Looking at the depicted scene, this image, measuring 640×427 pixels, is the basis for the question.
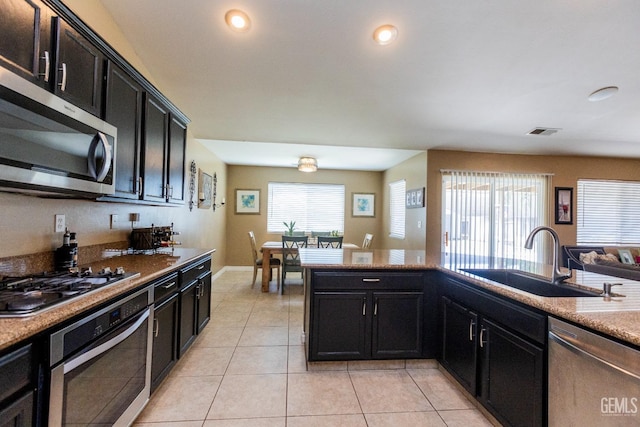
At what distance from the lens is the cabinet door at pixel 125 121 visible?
1742 mm

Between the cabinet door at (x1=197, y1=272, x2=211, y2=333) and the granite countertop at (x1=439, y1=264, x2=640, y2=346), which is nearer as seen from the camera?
the granite countertop at (x1=439, y1=264, x2=640, y2=346)

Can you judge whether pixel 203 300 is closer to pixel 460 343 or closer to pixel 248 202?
pixel 460 343

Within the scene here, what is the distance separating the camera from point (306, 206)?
6.74m

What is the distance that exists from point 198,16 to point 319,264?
6.22 feet

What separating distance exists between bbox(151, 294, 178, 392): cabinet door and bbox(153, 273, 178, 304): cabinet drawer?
0.05 m

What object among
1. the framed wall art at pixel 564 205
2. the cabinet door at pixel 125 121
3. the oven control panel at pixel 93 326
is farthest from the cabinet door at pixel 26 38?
the framed wall art at pixel 564 205

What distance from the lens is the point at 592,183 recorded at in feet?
16.5

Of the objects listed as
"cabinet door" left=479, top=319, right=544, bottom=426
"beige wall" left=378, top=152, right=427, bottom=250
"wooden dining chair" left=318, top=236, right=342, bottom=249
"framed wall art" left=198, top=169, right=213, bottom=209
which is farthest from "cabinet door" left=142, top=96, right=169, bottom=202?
"beige wall" left=378, top=152, right=427, bottom=250

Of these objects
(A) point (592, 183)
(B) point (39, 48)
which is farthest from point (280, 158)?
(A) point (592, 183)

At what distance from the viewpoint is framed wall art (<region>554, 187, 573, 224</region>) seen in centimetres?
493

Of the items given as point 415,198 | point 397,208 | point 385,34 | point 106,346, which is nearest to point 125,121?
point 106,346

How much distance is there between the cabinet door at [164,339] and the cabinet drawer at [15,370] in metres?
0.85

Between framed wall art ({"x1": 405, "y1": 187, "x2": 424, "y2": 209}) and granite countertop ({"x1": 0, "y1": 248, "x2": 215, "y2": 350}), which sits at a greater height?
framed wall art ({"x1": 405, "y1": 187, "x2": 424, "y2": 209})

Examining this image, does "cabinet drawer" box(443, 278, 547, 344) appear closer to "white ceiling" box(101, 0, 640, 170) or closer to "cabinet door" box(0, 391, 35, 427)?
"white ceiling" box(101, 0, 640, 170)
